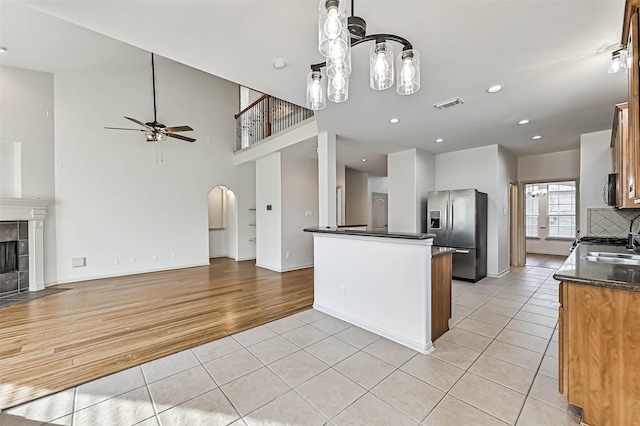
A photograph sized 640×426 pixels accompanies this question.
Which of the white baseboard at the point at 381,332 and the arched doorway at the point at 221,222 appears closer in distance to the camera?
A: the white baseboard at the point at 381,332

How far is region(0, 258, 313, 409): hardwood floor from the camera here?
2.26 meters

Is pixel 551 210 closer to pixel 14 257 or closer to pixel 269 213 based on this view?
pixel 269 213

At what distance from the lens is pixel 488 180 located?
5289 mm

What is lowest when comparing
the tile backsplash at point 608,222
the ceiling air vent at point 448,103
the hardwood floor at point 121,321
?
the hardwood floor at point 121,321

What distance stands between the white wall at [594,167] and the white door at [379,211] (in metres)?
5.28

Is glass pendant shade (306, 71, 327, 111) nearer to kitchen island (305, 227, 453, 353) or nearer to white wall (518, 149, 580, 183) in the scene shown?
kitchen island (305, 227, 453, 353)

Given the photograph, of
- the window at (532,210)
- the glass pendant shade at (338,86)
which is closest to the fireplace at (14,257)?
the glass pendant shade at (338,86)

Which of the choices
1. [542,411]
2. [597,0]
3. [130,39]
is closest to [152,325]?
[130,39]

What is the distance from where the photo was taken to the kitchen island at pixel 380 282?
252 centimetres

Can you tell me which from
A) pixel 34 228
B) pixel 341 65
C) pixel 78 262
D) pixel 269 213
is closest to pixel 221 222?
pixel 269 213

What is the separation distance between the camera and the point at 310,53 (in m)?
2.21

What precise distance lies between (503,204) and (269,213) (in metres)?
5.06

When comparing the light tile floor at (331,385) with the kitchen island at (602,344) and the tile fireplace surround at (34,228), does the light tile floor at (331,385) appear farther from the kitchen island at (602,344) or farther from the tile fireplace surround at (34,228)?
the tile fireplace surround at (34,228)

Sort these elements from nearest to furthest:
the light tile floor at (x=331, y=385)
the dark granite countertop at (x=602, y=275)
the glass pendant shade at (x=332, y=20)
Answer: the glass pendant shade at (x=332, y=20) < the dark granite countertop at (x=602, y=275) < the light tile floor at (x=331, y=385)
